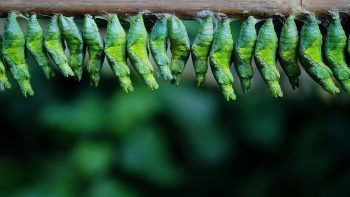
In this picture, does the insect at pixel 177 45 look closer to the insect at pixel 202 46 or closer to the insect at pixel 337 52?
the insect at pixel 202 46

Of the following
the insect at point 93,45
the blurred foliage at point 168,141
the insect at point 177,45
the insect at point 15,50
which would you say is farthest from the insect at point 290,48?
the blurred foliage at point 168,141

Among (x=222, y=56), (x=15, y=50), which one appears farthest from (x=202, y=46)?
(x=15, y=50)

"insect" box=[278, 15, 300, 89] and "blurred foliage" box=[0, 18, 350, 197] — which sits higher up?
"insect" box=[278, 15, 300, 89]

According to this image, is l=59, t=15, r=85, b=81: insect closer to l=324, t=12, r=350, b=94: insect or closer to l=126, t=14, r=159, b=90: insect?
l=126, t=14, r=159, b=90: insect

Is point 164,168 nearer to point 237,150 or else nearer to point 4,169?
point 237,150

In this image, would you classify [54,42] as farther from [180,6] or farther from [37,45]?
[180,6]

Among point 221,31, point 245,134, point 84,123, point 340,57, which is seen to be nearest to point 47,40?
point 221,31

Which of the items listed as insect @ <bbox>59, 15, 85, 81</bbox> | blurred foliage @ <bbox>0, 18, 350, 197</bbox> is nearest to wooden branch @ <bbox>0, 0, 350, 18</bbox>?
insect @ <bbox>59, 15, 85, 81</bbox>
